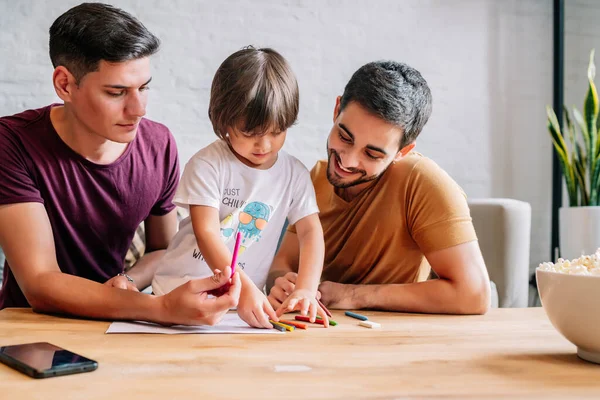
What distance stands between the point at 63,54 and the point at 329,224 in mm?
829

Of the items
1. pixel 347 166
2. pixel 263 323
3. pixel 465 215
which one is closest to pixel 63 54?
pixel 347 166

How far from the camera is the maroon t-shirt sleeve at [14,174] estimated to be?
1.44 m

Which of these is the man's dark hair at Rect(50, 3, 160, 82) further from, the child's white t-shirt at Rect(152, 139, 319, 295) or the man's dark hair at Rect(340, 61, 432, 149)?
the man's dark hair at Rect(340, 61, 432, 149)

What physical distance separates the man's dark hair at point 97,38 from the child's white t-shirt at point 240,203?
0.99 ft

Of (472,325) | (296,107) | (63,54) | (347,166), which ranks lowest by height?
(472,325)

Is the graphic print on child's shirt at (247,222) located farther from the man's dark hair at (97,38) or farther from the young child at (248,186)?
the man's dark hair at (97,38)

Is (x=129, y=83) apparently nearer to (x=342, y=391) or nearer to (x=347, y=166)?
(x=347, y=166)

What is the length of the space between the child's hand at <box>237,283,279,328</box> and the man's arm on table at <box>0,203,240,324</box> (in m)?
0.06

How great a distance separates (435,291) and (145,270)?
82 cm

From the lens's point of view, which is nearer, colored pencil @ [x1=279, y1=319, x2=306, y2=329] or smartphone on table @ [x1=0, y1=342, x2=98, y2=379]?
smartphone on table @ [x1=0, y1=342, x2=98, y2=379]

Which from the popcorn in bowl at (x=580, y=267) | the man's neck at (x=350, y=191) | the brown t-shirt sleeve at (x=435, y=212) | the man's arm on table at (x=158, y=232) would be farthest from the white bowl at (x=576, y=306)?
the man's arm on table at (x=158, y=232)

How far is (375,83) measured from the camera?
5.14ft

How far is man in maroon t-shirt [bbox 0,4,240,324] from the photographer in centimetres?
123

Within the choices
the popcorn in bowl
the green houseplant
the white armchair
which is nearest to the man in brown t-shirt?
the popcorn in bowl
